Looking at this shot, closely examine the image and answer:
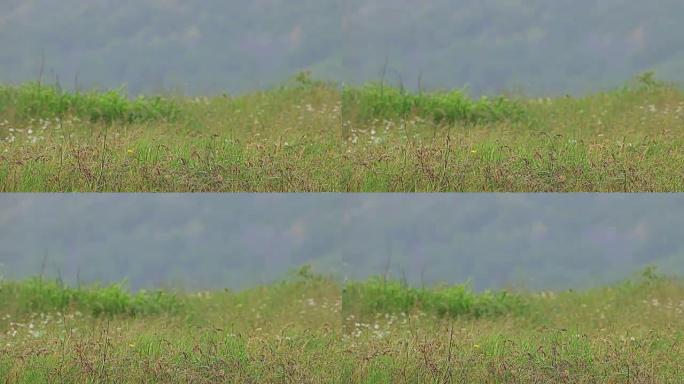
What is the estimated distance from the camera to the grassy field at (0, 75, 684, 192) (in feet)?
29.4

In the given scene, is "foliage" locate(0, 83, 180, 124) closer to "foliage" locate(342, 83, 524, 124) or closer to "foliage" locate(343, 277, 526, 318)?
"foliage" locate(342, 83, 524, 124)

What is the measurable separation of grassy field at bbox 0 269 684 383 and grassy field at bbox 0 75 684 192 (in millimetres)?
1143

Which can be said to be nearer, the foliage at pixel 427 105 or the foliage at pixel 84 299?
the foliage at pixel 427 105

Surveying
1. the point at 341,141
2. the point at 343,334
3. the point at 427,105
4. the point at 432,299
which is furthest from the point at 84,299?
the point at 427,105

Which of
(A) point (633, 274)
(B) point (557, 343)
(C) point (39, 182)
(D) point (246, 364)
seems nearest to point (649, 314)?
(A) point (633, 274)

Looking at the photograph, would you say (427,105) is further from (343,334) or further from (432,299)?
(343,334)

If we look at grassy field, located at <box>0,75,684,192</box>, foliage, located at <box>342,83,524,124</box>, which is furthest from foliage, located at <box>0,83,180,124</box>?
foliage, located at <box>342,83,524,124</box>

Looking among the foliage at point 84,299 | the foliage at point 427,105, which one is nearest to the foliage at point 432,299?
the foliage at point 427,105

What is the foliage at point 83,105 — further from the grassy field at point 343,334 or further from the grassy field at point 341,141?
the grassy field at point 343,334

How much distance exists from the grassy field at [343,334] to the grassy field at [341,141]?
114cm

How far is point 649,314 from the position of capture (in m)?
9.85

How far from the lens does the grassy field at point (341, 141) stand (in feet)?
29.4

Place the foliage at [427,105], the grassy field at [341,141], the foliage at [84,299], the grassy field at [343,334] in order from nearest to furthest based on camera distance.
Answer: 1. the grassy field at [343,334]
2. the grassy field at [341,141]
3. the foliage at [427,105]
4. the foliage at [84,299]

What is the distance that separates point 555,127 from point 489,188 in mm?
1101
